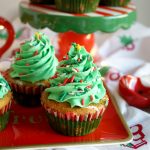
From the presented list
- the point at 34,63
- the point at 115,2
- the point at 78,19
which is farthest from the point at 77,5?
the point at 34,63

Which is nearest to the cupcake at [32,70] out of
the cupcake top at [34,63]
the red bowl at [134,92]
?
the cupcake top at [34,63]

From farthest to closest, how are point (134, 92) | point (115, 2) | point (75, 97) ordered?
point (115, 2) < point (134, 92) < point (75, 97)

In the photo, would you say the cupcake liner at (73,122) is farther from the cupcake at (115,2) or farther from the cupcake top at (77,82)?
the cupcake at (115,2)

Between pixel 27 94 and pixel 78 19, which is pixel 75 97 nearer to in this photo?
pixel 27 94

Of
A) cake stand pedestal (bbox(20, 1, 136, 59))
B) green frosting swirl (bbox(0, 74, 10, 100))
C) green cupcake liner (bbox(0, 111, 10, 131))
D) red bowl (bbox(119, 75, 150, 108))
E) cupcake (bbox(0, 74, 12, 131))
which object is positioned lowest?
red bowl (bbox(119, 75, 150, 108))

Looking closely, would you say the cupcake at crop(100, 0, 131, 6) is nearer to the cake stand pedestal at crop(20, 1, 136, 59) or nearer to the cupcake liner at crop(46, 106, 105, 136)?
the cake stand pedestal at crop(20, 1, 136, 59)

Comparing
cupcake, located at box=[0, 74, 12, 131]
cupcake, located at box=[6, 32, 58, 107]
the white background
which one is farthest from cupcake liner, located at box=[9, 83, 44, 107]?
the white background
